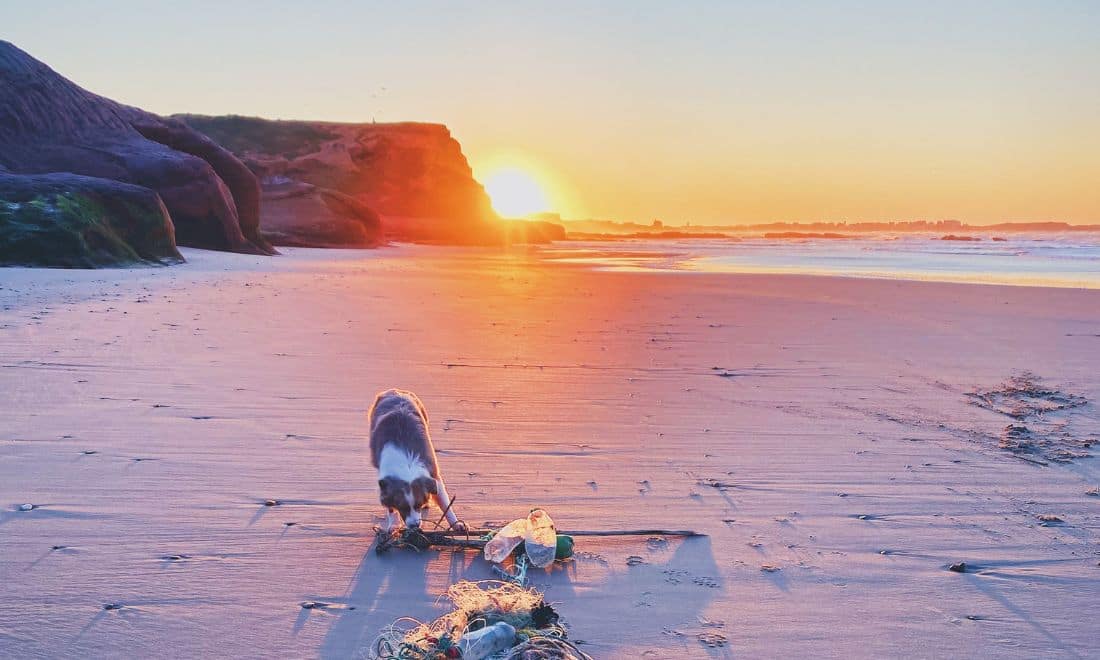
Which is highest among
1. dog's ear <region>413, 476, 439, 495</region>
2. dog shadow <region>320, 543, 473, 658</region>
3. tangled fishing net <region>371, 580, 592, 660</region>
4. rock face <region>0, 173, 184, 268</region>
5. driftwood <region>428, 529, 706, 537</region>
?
rock face <region>0, 173, 184, 268</region>

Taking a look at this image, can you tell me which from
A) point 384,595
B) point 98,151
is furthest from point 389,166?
point 384,595

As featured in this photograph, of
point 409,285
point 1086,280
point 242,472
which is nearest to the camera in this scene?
point 242,472

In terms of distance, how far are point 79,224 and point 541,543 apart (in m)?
14.3

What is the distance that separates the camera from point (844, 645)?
2.79 meters

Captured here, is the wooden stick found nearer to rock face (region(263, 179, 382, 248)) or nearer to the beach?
the beach

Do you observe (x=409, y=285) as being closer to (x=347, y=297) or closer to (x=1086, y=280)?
(x=347, y=297)

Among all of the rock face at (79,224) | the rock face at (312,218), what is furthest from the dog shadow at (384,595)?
the rock face at (312,218)

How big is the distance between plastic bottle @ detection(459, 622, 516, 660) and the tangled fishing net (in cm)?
2

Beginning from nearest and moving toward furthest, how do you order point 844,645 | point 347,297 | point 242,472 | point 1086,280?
point 844,645 < point 242,472 < point 347,297 < point 1086,280

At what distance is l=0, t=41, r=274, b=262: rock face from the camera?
18891 mm

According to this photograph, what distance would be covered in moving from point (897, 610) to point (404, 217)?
60680 mm

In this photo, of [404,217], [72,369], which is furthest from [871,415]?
[404,217]

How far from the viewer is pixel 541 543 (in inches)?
130

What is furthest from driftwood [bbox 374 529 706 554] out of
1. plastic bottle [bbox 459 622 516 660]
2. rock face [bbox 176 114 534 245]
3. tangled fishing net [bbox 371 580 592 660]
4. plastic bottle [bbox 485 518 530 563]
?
rock face [bbox 176 114 534 245]
